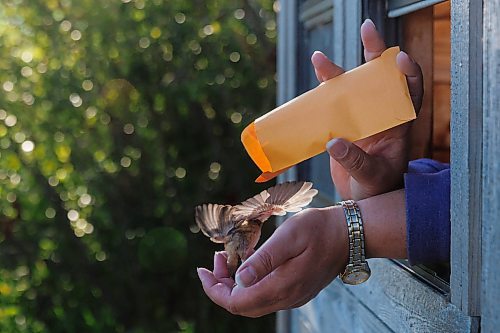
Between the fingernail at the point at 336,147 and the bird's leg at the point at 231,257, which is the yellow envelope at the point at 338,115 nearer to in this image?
the fingernail at the point at 336,147

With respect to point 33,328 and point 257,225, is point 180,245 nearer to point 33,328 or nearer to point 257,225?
point 33,328

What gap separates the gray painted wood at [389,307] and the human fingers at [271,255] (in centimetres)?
34

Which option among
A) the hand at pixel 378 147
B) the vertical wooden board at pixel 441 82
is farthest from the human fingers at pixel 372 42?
the vertical wooden board at pixel 441 82

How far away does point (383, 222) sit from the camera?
1512mm

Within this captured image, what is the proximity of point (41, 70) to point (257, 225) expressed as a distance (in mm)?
3421

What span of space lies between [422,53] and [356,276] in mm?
905

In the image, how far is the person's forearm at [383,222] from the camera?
59.1 inches

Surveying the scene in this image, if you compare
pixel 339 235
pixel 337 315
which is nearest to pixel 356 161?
pixel 339 235

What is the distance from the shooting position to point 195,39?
15.2 feet

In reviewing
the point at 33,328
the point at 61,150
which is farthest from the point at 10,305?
the point at 61,150

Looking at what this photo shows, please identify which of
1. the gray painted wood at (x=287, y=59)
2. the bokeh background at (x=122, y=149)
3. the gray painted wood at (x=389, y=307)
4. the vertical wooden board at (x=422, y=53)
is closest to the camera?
the gray painted wood at (x=389, y=307)

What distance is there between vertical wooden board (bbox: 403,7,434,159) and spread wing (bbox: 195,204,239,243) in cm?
83

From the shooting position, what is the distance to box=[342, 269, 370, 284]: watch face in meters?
1.51

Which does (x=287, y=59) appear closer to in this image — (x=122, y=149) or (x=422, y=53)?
(x=122, y=149)
